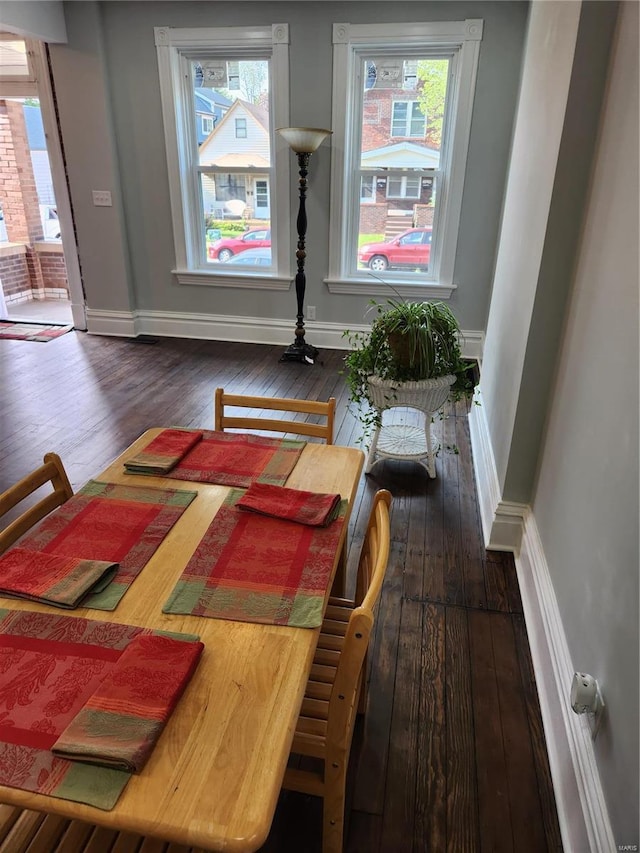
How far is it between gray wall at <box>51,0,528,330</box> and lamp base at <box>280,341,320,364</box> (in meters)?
0.41

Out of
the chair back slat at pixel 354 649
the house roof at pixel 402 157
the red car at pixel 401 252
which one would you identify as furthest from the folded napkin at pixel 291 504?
the house roof at pixel 402 157

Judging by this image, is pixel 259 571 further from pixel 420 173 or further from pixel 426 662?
pixel 420 173

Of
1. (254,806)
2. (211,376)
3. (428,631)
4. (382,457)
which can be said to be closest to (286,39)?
(211,376)

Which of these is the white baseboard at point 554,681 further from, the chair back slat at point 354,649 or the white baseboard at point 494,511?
the chair back slat at point 354,649

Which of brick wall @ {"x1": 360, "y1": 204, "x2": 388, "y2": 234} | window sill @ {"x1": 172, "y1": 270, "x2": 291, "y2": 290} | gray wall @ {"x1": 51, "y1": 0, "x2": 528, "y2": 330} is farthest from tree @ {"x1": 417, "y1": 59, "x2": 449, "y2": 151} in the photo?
window sill @ {"x1": 172, "y1": 270, "x2": 291, "y2": 290}

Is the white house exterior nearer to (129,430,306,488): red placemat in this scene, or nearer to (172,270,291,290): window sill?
(172,270,291,290): window sill

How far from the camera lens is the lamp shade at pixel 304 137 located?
388 centimetres

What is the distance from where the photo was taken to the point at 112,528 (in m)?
1.22

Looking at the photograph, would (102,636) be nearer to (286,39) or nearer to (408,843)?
(408,843)

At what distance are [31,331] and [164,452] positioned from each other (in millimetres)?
4449

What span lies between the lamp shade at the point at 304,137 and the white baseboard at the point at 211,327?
141 cm

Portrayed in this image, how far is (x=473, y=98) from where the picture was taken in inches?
156

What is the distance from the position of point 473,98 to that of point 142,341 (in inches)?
130

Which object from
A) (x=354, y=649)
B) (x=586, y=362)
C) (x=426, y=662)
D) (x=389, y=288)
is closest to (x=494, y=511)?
(x=426, y=662)
